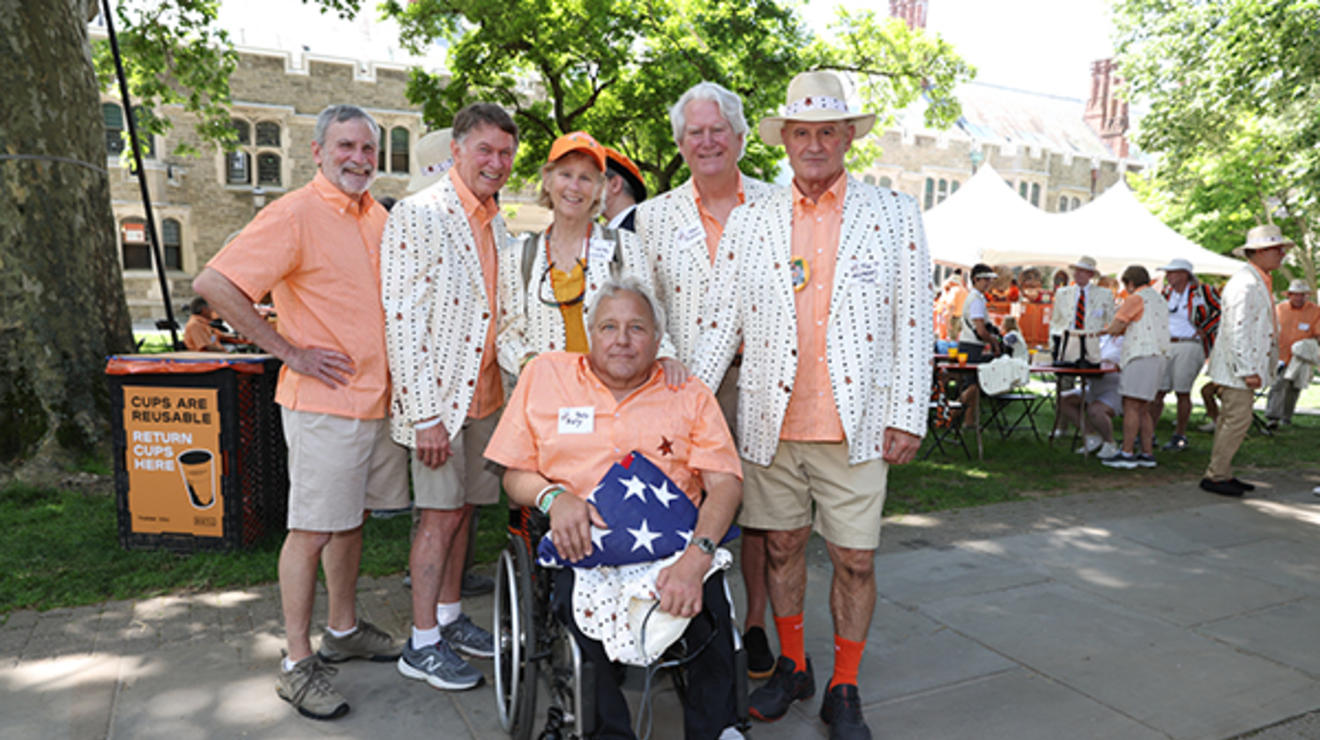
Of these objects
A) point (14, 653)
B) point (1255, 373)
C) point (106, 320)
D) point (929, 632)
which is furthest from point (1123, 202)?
point (14, 653)

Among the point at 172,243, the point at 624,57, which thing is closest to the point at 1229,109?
the point at 624,57

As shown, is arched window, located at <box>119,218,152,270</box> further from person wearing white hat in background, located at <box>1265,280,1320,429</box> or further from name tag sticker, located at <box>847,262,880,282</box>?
name tag sticker, located at <box>847,262,880,282</box>

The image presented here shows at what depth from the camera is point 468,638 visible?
11.3 ft

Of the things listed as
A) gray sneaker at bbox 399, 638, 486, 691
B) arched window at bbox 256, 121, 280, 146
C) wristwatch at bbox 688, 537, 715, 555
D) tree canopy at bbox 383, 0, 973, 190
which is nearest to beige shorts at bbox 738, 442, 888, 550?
wristwatch at bbox 688, 537, 715, 555

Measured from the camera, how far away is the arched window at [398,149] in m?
28.0

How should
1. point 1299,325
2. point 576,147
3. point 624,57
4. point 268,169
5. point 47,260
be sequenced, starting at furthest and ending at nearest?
point 268,169
point 624,57
point 1299,325
point 47,260
point 576,147

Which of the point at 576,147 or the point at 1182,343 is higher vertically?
the point at 576,147

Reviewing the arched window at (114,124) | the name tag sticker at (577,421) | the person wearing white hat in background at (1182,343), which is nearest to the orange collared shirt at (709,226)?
the name tag sticker at (577,421)

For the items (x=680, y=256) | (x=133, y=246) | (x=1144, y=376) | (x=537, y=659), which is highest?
(x=133, y=246)

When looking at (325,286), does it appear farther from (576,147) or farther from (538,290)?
(576,147)

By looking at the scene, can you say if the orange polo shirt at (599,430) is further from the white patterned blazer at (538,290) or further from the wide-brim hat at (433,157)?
the wide-brim hat at (433,157)

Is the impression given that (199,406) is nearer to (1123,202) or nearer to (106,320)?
(106,320)

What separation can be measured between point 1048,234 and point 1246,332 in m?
9.20

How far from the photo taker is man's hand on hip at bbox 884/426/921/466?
281cm
